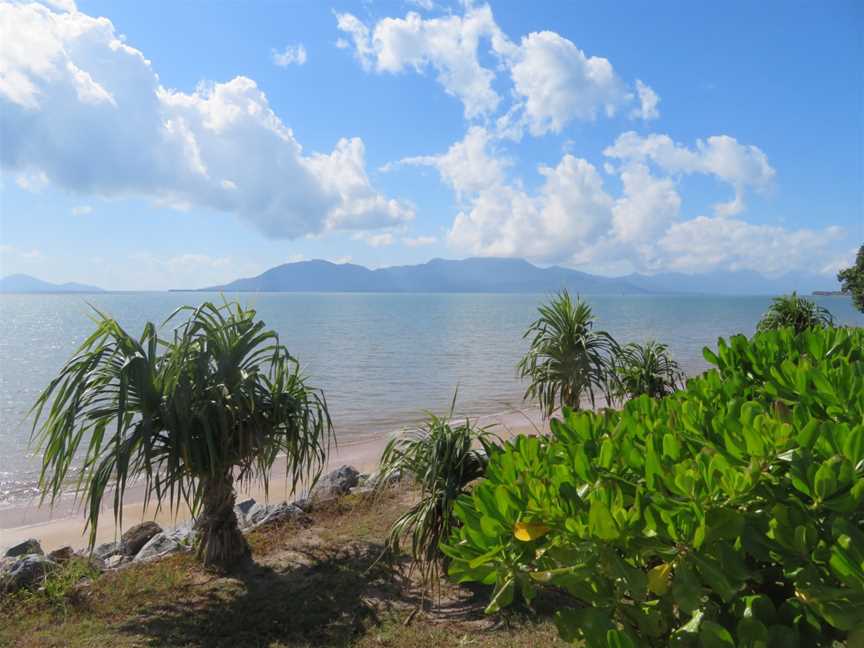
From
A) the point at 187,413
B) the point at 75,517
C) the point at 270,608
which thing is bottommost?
the point at 75,517

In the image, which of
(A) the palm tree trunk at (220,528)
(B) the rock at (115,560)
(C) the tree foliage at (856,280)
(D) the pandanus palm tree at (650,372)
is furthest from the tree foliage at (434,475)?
(C) the tree foliage at (856,280)

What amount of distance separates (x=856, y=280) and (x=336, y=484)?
25.3 meters

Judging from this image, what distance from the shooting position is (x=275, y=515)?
22.8 feet

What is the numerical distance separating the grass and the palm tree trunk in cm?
18

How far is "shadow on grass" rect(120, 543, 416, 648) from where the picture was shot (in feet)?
13.9

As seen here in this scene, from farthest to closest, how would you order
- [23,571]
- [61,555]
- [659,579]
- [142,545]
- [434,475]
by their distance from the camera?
[142,545] < [61,555] < [23,571] < [434,475] < [659,579]

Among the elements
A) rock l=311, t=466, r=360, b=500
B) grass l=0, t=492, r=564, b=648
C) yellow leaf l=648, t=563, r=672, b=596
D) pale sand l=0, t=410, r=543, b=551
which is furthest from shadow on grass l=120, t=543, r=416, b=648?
yellow leaf l=648, t=563, r=672, b=596

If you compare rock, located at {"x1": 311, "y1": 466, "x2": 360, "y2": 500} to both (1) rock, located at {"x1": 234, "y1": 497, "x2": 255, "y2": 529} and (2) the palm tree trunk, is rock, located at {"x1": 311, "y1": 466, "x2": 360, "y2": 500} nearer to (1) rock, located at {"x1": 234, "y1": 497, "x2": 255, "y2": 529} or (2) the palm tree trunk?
(1) rock, located at {"x1": 234, "y1": 497, "x2": 255, "y2": 529}

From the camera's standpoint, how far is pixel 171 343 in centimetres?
520

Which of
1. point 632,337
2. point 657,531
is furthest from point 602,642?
point 632,337

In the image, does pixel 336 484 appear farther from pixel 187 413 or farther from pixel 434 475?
pixel 434 475

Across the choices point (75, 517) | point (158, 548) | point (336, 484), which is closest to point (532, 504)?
point (158, 548)

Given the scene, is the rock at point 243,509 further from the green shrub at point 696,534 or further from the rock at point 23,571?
the green shrub at point 696,534

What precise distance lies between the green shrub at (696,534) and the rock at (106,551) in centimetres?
686
